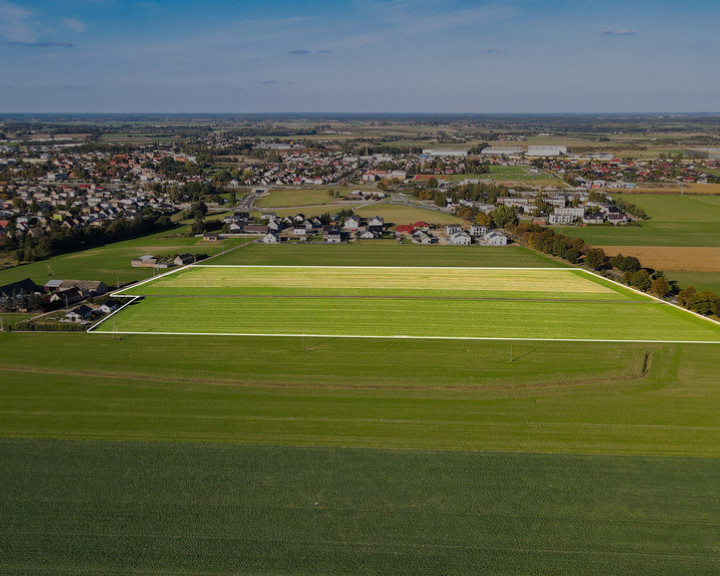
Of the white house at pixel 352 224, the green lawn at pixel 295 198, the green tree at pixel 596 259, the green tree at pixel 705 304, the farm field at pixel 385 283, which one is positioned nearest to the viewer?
the green tree at pixel 705 304

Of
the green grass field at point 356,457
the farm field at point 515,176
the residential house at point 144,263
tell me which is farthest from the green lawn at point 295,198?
the green grass field at point 356,457

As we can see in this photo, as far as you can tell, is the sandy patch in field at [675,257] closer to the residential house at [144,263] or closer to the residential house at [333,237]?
the residential house at [333,237]

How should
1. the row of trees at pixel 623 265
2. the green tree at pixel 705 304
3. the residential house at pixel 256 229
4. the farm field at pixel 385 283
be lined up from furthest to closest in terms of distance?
the residential house at pixel 256 229 < the farm field at pixel 385 283 < the row of trees at pixel 623 265 < the green tree at pixel 705 304

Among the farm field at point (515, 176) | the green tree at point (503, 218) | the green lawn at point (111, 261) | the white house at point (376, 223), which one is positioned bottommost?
the green lawn at point (111, 261)

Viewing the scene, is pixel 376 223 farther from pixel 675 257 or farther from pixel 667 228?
pixel 667 228

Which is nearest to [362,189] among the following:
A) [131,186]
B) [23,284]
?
[131,186]

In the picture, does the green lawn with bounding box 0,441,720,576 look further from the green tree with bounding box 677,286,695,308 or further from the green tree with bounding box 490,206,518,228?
the green tree with bounding box 490,206,518,228
